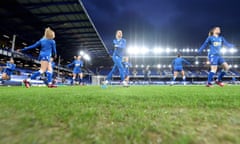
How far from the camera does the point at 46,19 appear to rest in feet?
59.9

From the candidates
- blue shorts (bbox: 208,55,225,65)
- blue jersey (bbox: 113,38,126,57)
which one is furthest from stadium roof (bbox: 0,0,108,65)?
blue shorts (bbox: 208,55,225,65)

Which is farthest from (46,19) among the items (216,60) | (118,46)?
(216,60)

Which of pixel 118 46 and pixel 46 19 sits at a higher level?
pixel 46 19

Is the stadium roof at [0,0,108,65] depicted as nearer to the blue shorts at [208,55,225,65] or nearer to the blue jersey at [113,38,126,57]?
the blue jersey at [113,38,126,57]

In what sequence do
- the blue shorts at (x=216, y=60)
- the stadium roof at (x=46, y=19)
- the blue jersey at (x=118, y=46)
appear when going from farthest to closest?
the stadium roof at (x=46, y=19) → the blue jersey at (x=118, y=46) → the blue shorts at (x=216, y=60)

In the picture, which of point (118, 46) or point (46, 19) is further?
point (46, 19)

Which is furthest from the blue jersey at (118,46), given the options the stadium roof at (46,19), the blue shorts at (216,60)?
the stadium roof at (46,19)

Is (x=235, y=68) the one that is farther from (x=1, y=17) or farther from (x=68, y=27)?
(x=1, y=17)

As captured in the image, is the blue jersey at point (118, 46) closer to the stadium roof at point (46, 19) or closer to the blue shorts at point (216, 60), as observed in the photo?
the blue shorts at point (216, 60)

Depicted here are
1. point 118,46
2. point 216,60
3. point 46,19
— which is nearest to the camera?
point 216,60

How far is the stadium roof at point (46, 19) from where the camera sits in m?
15.2

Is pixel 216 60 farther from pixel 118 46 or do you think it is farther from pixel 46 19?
pixel 46 19

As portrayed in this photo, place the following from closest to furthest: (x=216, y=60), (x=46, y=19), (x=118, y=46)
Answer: (x=216, y=60), (x=118, y=46), (x=46, y=19)

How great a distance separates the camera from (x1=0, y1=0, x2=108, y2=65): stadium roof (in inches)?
597
